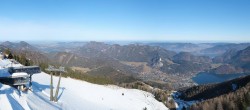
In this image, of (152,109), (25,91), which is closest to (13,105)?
(25,91)

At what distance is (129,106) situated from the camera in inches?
3688

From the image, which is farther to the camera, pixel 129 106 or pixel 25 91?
pixel 129 106

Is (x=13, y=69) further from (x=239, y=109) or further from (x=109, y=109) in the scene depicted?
(x=239, y=109)

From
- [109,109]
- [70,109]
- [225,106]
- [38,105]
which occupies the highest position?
[38,105]

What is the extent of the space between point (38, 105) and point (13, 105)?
773 centimetres

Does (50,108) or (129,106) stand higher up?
(50,108)

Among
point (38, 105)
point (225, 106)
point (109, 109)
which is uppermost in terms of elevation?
point (38, 105)

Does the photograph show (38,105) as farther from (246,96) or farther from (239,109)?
(246,96)

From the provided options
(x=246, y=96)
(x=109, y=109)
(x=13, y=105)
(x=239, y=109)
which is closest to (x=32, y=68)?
(x=109, y=109)

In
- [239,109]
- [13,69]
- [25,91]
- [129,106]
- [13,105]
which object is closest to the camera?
[13,105]

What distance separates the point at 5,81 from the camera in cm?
5300

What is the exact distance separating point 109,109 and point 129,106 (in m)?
17.7

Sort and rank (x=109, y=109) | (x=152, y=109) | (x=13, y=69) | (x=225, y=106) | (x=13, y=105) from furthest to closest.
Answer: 1. (x=225, y=106)
2. (x=152, y=109)
3. (x=109, y=109)
4. (x=13, y=69)
5. (x=13, y=105)

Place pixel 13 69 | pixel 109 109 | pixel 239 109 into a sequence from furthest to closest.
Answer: pixel 239 109
pixel 109 109
pixel 13 69
